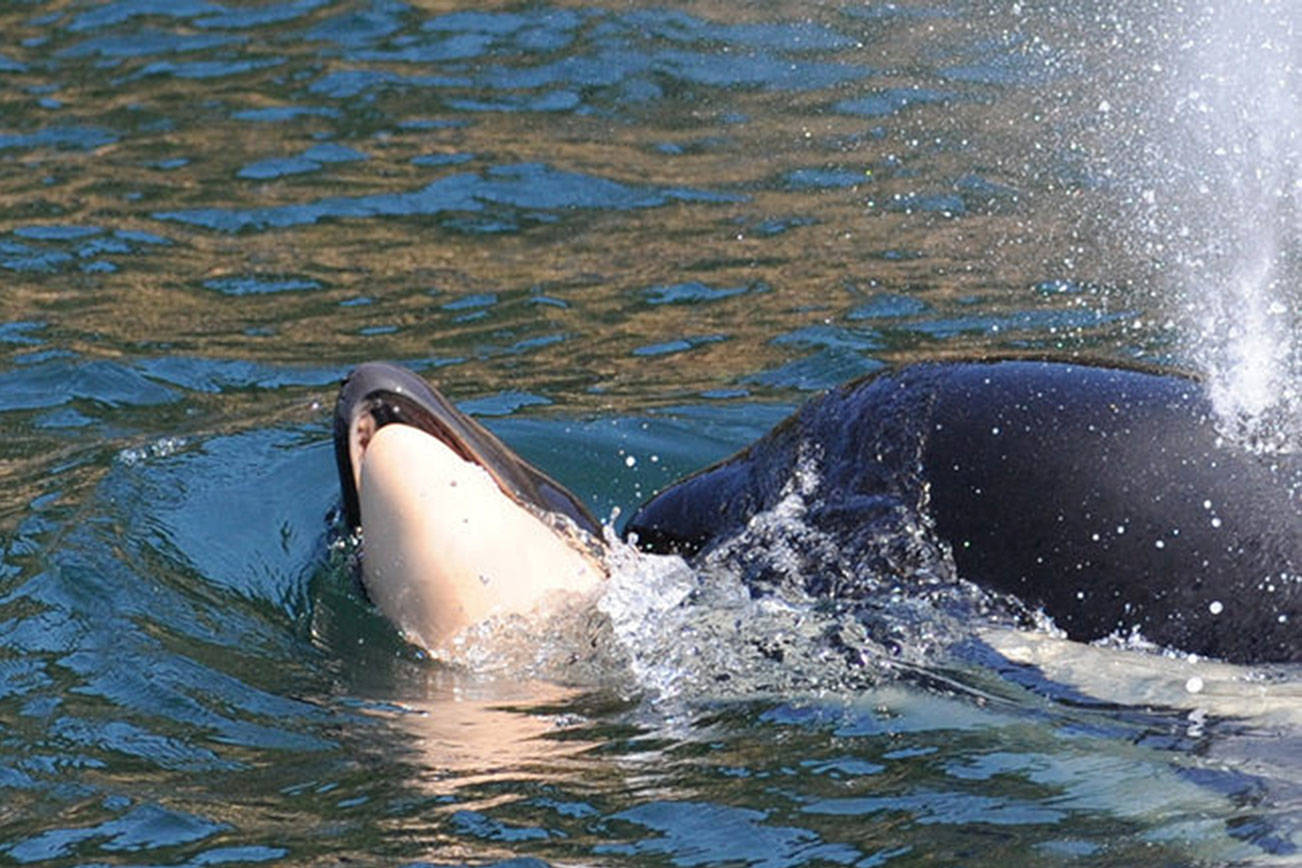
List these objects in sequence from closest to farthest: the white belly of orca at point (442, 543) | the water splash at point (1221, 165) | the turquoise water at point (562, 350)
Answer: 1. the turquoise water at point (562, 350)
2. the white belly of orca at point (442, 543)
3. the water splash at point (1221, 165)

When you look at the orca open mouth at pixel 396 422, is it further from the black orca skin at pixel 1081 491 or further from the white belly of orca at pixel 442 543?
the black orca skin at pixel 1081 491

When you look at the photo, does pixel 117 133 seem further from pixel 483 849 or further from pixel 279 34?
pixel 483 849

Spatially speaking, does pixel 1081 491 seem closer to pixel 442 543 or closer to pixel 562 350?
pixel 442 543

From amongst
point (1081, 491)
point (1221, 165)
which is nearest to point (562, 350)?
point (1221, 165)

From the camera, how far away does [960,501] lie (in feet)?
17.1

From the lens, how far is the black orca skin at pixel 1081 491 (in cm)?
493

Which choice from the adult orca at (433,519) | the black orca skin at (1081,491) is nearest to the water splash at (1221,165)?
the black orca skin at (1081,491)

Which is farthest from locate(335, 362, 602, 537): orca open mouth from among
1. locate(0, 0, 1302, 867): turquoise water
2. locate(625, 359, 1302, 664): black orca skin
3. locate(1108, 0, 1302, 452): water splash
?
locate(1108, 0, 1302, 452): water splash

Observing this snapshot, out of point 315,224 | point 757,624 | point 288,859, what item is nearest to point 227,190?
point 315,224

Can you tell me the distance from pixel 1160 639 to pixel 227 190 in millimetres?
6187

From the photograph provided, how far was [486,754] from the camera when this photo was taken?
16.2ft

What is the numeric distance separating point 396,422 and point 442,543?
0.31 meters

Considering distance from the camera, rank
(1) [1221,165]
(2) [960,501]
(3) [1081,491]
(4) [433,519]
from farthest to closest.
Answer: (1) [1221,165]
(4) [433,519]
(2) [960,501]
(3) [1081,491]

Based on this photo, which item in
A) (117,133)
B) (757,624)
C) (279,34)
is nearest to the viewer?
(757,624)
